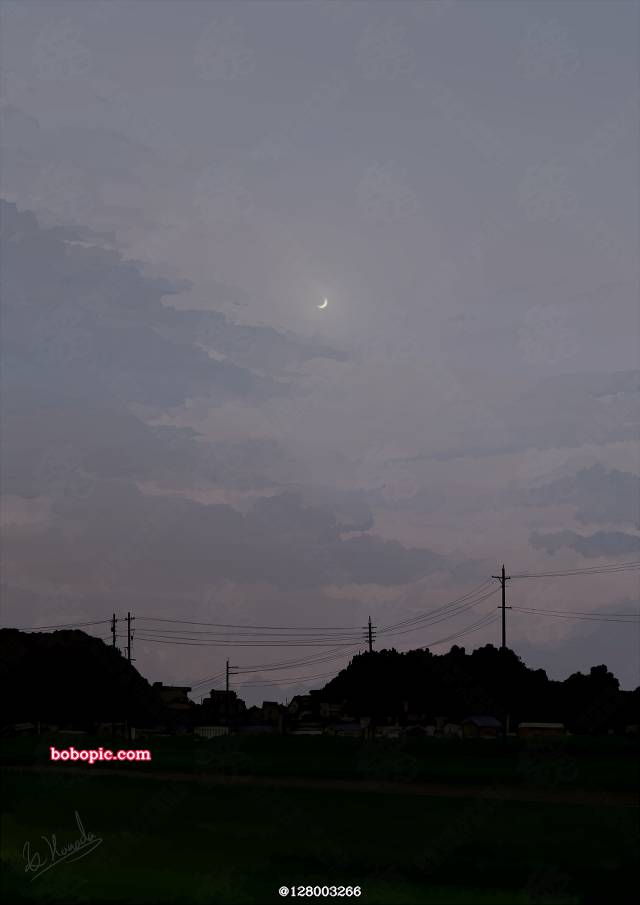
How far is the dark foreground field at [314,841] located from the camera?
1406 inches

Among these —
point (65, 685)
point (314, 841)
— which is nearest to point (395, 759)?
point (314, 841)

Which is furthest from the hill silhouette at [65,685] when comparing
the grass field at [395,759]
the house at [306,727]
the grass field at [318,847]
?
the grass field at [318,847]

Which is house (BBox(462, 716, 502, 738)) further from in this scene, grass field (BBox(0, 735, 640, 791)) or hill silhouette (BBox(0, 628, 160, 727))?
grass field (BBox(0, 735, 640, 791))

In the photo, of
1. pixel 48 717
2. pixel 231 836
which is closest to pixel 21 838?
pixel 231 836

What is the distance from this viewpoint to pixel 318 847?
139 ft

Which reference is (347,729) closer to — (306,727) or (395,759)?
(306,727)

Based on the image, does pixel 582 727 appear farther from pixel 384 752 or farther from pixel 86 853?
pixel 86 853

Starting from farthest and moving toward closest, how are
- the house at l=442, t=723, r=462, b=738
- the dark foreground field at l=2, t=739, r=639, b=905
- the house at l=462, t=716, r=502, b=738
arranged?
the house at l=442, t=723, r=462, b=738, the house at l=462, t=716, r=502, b=738, the dark foreground field at l=2, t=739, r=639, b=905

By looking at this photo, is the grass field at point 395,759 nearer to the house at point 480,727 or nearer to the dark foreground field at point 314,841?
the dark foreground field at point 314,841

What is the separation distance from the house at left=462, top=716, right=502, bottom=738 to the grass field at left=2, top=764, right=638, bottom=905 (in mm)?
117755

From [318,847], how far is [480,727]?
136703 mm
